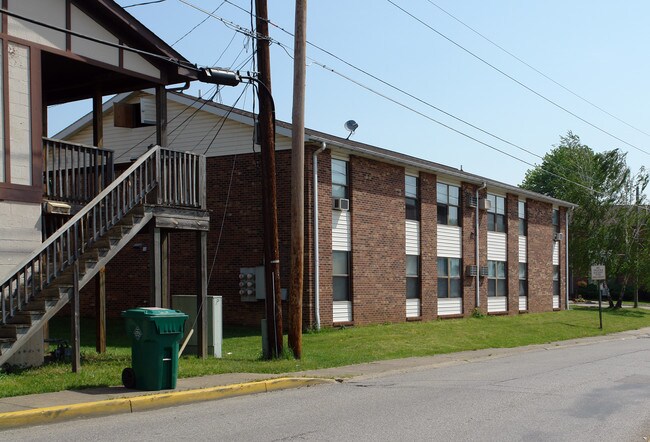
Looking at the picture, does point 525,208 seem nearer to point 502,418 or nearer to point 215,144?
point 215,144

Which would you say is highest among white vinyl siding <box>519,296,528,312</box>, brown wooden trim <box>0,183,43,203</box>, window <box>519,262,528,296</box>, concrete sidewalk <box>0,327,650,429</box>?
brown wooden trim <box>0,183,43,203</box>

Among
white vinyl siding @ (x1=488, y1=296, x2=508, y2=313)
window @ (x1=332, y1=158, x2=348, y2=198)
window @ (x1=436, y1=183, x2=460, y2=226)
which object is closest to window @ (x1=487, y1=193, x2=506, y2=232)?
white vinyl siding @ (x1=488, y1=296, x2=508, y2=313)

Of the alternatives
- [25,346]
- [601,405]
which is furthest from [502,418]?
[25,346]

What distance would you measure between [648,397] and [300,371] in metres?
6.21

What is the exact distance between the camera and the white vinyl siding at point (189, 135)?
2597 cm

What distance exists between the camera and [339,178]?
85.5 ft

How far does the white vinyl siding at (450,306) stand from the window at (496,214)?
15.3ft

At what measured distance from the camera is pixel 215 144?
86.9 ft

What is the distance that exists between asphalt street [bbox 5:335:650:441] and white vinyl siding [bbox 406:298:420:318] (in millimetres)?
12524

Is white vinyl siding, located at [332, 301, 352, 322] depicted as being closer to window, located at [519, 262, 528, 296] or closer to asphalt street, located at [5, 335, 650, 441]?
asphalt street, located at [5, 335, 650, 441]

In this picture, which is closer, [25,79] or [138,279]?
[25,79]

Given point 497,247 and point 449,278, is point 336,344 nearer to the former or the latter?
point 449,278

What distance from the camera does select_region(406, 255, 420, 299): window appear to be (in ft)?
96.8

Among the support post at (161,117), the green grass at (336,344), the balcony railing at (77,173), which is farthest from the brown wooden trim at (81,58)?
the green grass at (336,344)
